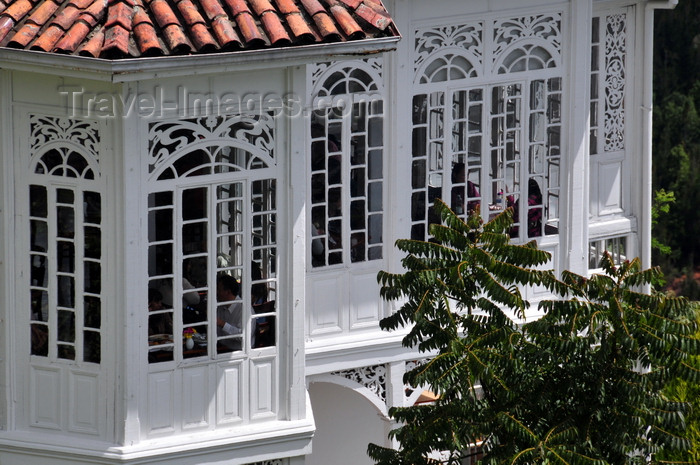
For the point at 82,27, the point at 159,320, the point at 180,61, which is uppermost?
the point at 82,27

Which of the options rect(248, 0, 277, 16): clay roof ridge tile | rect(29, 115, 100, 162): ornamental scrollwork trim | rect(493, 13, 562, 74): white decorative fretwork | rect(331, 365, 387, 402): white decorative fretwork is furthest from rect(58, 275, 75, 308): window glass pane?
rect(493, 13, 562, 74): white decorative fretwork

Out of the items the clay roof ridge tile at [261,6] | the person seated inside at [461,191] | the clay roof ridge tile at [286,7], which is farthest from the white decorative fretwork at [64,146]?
the person seated inside at [461,191]

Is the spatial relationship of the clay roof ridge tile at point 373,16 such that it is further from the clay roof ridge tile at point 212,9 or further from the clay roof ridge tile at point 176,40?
the clay roof ridge tile at point 176,40

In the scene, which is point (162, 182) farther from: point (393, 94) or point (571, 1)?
point (571, 1)

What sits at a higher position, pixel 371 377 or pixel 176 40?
pixel 176 40

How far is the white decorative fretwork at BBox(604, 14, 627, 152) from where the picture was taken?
1714cm

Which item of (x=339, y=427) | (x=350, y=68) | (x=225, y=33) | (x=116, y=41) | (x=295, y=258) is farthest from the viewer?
(x=339, y=427)

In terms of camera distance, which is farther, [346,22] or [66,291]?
[66,291]

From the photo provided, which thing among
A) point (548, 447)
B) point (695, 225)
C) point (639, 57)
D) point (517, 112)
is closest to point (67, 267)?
point (548, 447)

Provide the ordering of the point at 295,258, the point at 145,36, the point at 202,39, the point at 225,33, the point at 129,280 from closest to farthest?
the point at 145,36 → the point at 202,39 → the point at 225,33 → the point at 129,280 → the point at 295,258

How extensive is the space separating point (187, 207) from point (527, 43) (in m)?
4.46

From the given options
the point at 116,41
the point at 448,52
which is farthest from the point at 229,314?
the point at 448,52

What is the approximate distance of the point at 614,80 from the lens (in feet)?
56.6

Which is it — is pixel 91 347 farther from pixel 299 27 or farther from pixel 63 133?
pixel 299 27
